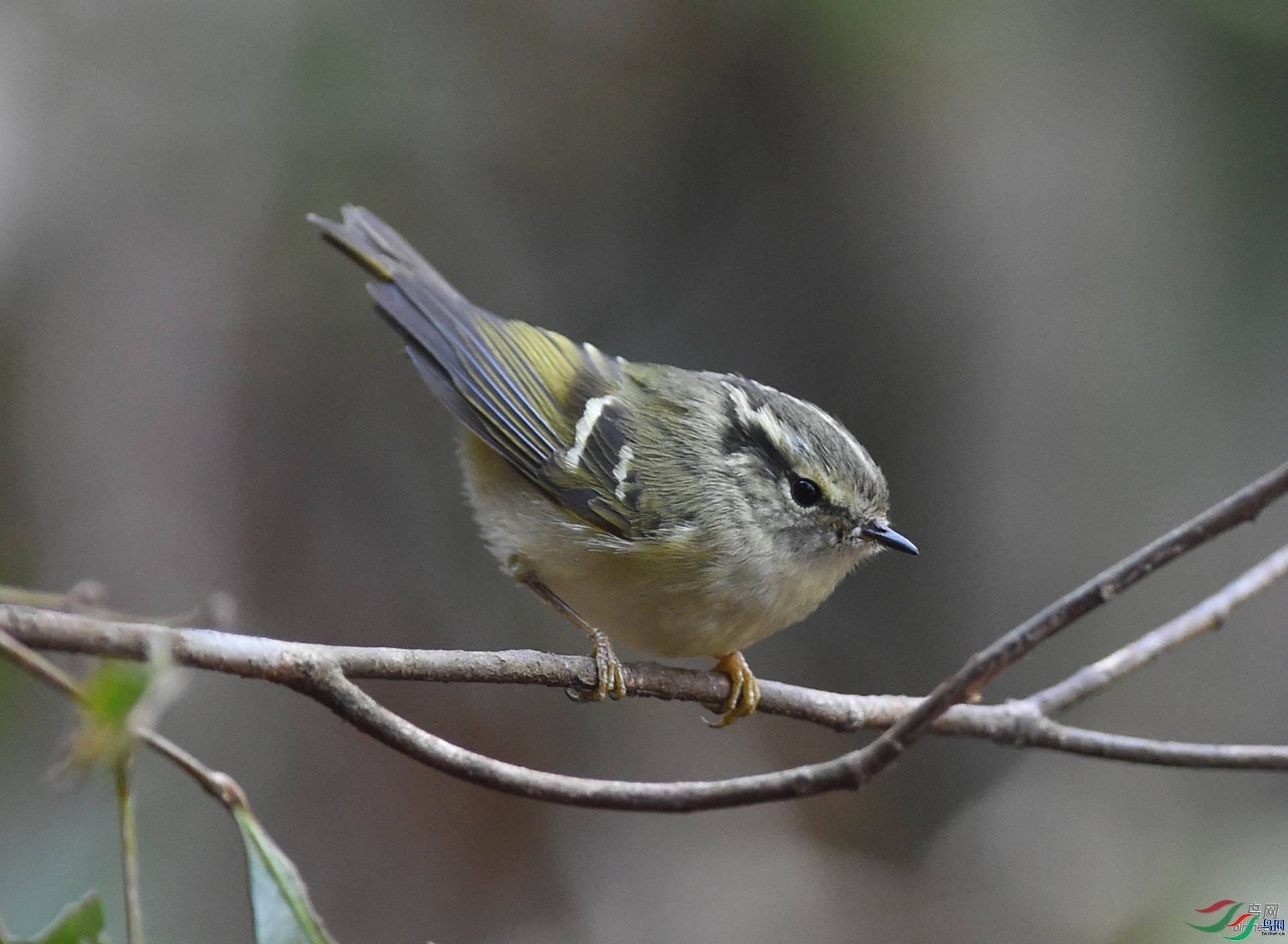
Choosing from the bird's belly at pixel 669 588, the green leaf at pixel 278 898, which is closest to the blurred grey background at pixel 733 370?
the bird's belly at pixel 669 588

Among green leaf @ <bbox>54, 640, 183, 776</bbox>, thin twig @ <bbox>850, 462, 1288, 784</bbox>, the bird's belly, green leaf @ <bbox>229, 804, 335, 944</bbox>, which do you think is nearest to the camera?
green leaf @ <bbox>54, 640, 183, 776</bbox>

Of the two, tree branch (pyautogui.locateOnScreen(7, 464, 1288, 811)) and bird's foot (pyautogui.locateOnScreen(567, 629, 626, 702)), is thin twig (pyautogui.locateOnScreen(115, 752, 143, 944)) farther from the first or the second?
bird's foot (pyautogui.locateOnScreen(567, 629, 626, 702))

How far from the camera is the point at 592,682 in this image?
1998 mm

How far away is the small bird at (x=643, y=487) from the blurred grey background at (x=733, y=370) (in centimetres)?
174

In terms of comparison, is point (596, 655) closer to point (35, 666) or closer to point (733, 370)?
point (35, 666)

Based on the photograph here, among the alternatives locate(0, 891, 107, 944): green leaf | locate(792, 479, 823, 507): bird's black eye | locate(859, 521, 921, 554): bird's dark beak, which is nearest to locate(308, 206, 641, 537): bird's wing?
locate(792, 479, 823, 507): bird's black eye

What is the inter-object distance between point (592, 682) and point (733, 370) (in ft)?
9.47

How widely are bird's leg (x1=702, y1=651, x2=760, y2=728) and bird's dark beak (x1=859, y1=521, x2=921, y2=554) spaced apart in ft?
1.28

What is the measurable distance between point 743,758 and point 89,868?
2864 millimetres

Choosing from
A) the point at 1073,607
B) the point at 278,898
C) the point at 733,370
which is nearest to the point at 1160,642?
the point at 1073,607

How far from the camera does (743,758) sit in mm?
4676

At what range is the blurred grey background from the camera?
414cm

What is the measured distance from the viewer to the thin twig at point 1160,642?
1.74 metres

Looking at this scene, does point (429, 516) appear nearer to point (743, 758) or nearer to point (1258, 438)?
point (743, 758)
